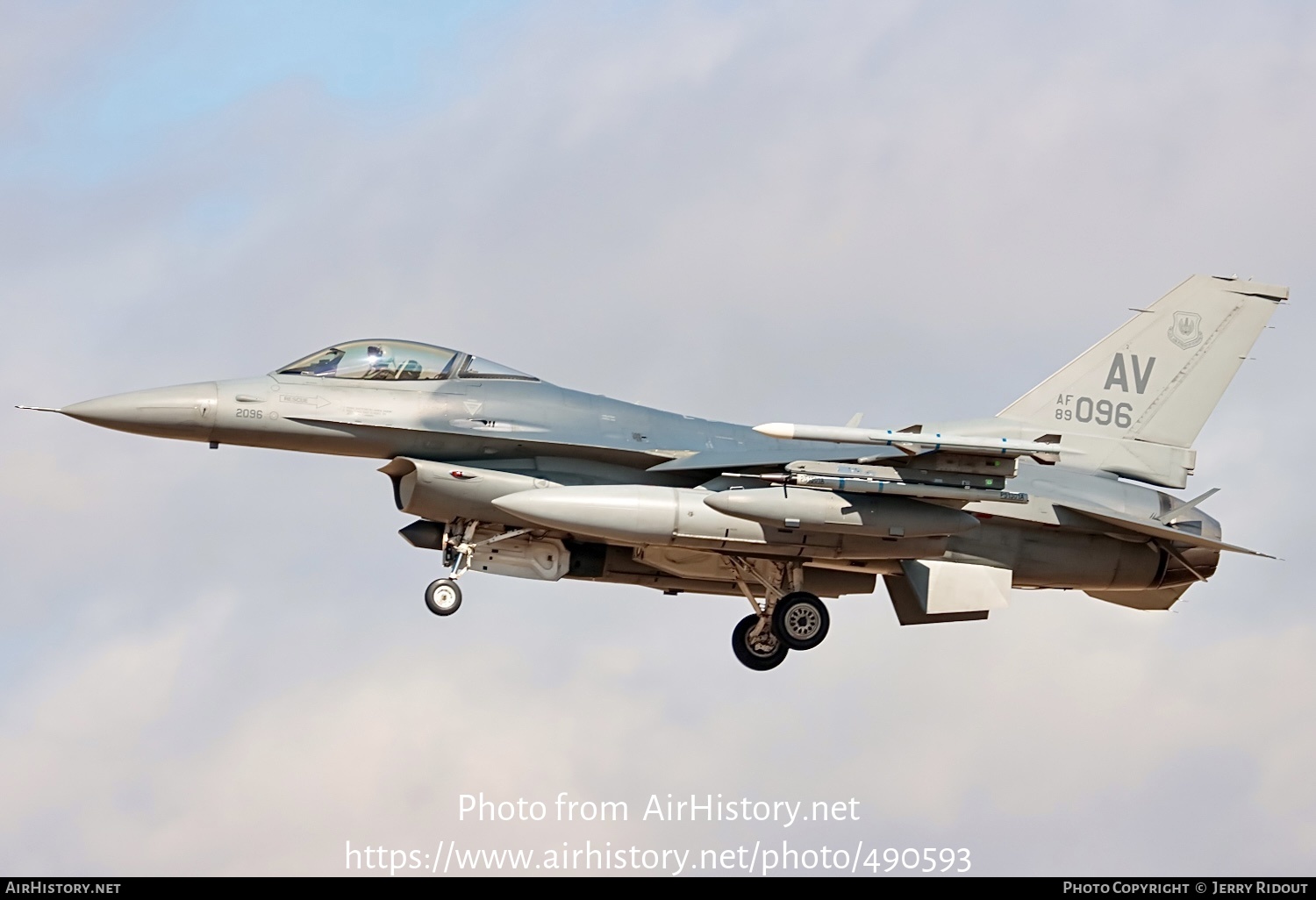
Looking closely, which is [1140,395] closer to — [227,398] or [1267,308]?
[1267,308]

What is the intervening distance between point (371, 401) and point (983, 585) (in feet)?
23.2

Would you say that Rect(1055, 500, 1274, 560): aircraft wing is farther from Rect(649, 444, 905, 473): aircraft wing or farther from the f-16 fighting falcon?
Rect(649, 444, 905, 473): aircraft wing

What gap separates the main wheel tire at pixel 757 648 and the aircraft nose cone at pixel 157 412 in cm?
661

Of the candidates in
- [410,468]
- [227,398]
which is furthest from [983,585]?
[227,398]

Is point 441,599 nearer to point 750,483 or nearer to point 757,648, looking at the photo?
point 750,483

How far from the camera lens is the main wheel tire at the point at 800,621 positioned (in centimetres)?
2042

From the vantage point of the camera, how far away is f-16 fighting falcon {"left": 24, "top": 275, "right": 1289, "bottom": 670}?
1889cm

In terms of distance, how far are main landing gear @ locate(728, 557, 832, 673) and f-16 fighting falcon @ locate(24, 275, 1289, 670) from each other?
0.08 feet

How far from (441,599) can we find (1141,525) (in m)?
7.86

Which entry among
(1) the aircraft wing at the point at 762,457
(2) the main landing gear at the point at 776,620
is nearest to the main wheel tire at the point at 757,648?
(2) the main landing gear at the point at 776,620

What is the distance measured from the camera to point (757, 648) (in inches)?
846

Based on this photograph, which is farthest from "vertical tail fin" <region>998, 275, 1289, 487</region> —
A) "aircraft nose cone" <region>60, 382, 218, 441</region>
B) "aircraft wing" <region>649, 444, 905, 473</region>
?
"aircraft nose cone" <region>60, 382, 218, 441</region>

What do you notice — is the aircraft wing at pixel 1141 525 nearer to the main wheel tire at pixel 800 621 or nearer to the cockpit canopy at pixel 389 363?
the main wheel tire at pixel 800 621

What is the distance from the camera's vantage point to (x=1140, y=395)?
22.1 m
